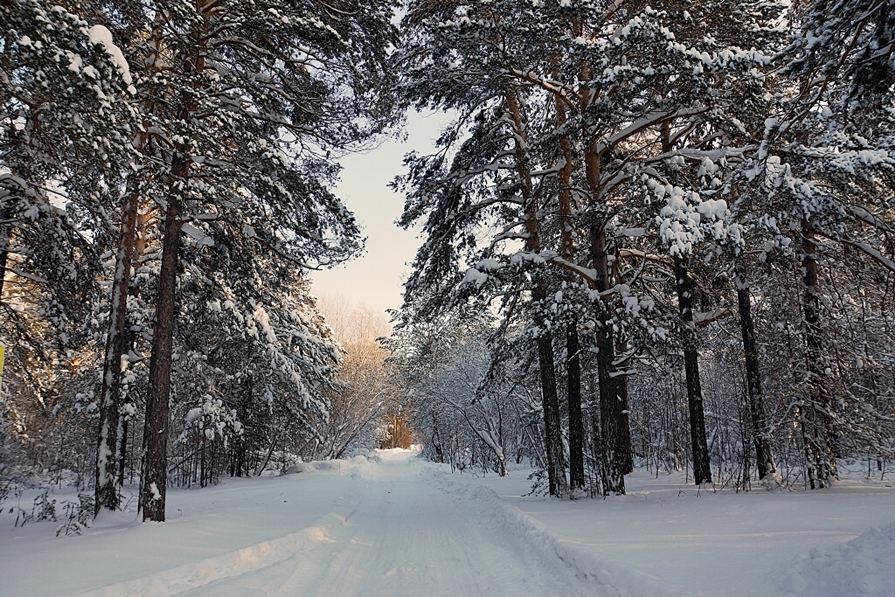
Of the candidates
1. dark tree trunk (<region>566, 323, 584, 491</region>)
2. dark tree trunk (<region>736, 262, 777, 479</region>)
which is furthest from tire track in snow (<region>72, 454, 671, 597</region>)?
dark tree trunk (<region>736, 262, 777, 479</region>)

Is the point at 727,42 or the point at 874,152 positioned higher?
the point at 727,42

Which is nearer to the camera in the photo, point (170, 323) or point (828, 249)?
point (170, 323)

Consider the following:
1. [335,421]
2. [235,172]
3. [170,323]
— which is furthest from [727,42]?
[335,421]

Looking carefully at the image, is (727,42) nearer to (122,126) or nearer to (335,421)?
(122,126)

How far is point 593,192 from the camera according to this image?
1109cm

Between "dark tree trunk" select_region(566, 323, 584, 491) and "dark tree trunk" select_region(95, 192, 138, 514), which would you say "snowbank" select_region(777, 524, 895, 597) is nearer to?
"dark tree trunk" select_region(566, 323, 584, 491)

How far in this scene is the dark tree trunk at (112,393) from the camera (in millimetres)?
10086

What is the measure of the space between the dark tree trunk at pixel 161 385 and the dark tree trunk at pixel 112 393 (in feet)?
3.86

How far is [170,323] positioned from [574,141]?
8532mm

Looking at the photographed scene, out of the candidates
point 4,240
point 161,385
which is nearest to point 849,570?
point 161,385

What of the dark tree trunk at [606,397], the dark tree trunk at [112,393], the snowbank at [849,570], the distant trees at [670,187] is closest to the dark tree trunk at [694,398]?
the distant trees at [670,187]

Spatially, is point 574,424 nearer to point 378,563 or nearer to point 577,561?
point 378,563

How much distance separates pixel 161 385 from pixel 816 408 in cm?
1138

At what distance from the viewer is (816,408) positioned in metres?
8.52
